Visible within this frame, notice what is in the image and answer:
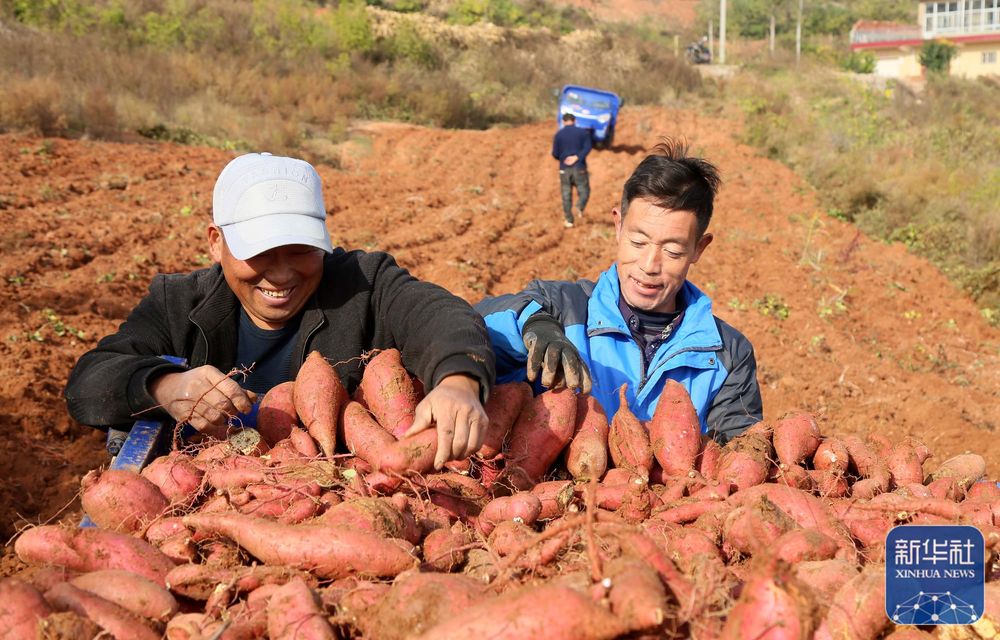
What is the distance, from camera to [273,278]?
2.62 metres

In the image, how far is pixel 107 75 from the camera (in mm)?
16109

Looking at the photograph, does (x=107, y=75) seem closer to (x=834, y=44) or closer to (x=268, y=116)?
(x=268, y=116)

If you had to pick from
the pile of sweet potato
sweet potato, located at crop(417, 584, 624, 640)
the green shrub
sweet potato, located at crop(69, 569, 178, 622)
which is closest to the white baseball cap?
the pile of sweet potato

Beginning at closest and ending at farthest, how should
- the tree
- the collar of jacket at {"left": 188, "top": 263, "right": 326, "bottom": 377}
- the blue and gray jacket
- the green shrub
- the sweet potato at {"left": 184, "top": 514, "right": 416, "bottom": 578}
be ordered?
the sweet potato at {"left": 184, "top": 514, "right": 416, "bottom": 578} → the collar of jacket at {"left": 188, "top": 263, "right": 326, "bottom": 377} → the blue and gray jacket → the tree → the green shrub

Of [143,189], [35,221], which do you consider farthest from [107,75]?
[35,221]

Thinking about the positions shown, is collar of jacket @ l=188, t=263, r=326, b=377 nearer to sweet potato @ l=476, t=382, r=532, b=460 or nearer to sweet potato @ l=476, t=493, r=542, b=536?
sweet potato @ l=476, t=382, r=532, b=460

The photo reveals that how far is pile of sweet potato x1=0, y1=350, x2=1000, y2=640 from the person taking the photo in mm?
1513

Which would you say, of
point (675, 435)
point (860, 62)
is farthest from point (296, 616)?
point (860, 62)

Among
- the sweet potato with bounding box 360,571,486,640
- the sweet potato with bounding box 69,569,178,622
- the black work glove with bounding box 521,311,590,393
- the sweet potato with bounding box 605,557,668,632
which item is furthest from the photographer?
the black work glove with bounding box 521,311,590,393

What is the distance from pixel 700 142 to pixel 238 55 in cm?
1195

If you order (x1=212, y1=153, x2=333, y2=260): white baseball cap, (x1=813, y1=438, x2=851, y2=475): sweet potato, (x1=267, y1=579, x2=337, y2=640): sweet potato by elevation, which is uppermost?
(x1=212, y1=153, x2=333, y2=260): white baseball cap

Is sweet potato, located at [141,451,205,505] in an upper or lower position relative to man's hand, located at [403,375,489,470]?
lower

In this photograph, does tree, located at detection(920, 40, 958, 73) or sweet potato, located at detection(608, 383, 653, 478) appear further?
tree, located at detection(920, 40, 958, 73)

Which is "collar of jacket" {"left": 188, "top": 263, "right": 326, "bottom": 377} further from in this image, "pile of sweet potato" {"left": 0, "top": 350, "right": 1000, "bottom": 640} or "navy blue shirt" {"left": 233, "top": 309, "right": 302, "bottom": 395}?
"pile of sweet potato" {"left": 0, "top": 350, "right": 1000, "bottom": 640}
